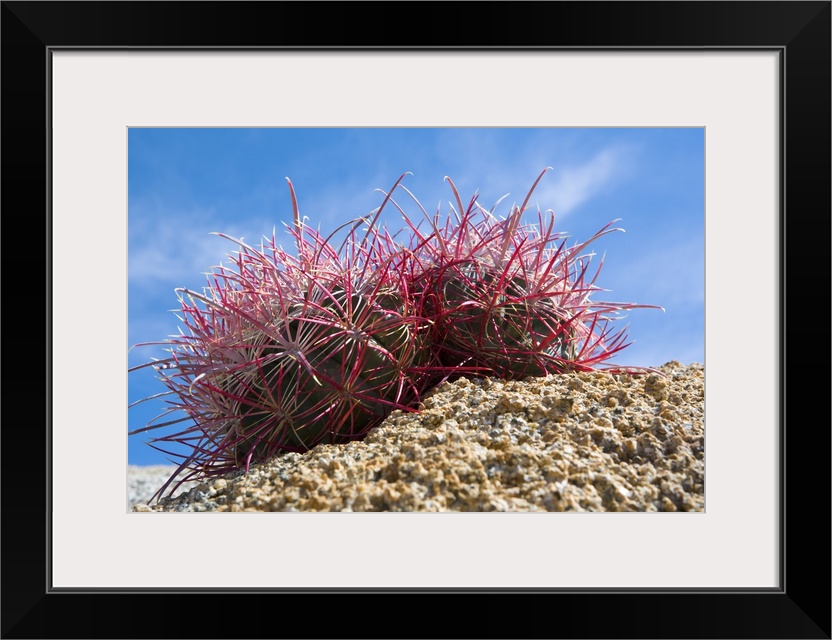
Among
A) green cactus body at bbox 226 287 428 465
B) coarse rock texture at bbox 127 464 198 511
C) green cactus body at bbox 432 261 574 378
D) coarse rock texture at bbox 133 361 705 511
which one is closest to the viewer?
coarse rock texture at bbox 133 361 705 511

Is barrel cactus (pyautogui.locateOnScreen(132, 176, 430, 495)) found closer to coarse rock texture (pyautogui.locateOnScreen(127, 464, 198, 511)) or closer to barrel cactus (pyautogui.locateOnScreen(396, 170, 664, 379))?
barrel cactus (pyautogui.locateOnScreen(396, 170, 664, 379))

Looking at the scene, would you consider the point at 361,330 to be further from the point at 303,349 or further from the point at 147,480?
the point at 147,480

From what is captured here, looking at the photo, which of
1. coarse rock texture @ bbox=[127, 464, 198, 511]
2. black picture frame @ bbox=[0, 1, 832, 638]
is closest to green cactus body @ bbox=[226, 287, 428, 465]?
black picture frame @ bbox=[0, 1, 832, 638]

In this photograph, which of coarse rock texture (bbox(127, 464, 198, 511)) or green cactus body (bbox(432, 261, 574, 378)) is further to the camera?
coarse rock texture (bbox(127, 464, 198, 511))
